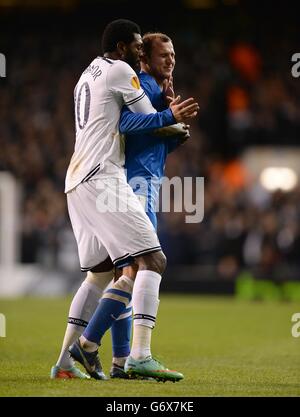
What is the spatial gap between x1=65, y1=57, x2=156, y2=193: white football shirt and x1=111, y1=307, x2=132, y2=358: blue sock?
0.97 meters

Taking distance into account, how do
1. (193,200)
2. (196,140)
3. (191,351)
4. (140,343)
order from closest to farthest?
(140,343) < (191,351) < (193,200) < (196,140)

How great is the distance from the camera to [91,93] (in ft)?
21.2

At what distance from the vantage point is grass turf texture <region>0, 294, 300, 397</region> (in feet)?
19.0

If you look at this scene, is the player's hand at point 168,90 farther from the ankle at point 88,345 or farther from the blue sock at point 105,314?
the ankle at point 88,345

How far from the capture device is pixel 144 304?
620 cm

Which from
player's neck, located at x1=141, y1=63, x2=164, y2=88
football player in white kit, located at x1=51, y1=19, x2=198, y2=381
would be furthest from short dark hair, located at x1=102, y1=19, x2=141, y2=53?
player's neck, located at x1=141, y1=63, x2=164, y2=88

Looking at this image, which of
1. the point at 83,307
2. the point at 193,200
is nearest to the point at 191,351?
the point at 83,307

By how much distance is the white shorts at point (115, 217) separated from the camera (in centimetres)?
619

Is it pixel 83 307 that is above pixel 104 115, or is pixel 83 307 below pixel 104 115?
below

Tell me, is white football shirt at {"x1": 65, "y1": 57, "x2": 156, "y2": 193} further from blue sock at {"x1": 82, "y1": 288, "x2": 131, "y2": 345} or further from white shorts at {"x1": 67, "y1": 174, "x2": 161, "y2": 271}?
blue sock at {"x1": 82, "y1": 288, "x2": 131, "y2": 345}

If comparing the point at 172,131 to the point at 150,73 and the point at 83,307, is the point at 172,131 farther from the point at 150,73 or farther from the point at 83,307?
the point at 83,307

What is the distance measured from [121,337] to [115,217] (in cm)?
91

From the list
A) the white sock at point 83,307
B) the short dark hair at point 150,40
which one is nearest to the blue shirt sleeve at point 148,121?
the short dark hair at point 150,40
